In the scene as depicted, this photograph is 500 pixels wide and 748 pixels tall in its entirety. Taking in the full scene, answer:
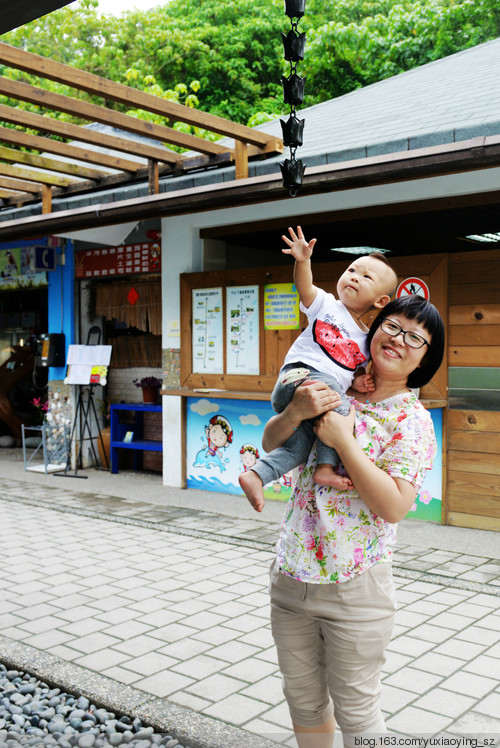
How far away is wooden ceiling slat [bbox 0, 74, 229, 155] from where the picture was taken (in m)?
5.26

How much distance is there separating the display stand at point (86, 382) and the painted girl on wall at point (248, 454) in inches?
94.0

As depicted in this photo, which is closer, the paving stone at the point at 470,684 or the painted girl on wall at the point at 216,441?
the paving stone at the point at 470,684

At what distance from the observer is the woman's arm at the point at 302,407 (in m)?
2.23

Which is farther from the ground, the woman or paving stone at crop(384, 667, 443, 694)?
the woman

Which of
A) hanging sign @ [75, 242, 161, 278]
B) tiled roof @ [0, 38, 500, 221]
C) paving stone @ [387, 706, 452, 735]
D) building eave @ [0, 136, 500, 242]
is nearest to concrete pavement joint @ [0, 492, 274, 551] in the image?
paving stone @ [387, 706, 452, 735]

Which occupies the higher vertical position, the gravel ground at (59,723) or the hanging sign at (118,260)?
the hanging sign at (118,260)

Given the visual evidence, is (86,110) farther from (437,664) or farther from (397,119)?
(437,664)

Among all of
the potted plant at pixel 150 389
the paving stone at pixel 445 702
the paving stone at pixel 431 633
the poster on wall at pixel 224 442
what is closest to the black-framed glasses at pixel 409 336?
the paving stone at pixel 445 702

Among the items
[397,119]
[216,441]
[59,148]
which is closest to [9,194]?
[59,148]

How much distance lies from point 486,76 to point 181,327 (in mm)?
4437

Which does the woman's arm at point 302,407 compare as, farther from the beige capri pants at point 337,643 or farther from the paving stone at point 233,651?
the paving stone at point 233,651

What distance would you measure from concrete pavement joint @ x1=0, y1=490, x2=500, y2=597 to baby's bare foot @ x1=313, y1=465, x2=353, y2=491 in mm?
3231

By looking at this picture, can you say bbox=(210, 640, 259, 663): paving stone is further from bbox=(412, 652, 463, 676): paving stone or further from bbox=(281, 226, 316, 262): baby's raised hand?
bbox=(281, 226, 316, 262): baby's raised hand

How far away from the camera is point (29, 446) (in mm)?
12773
